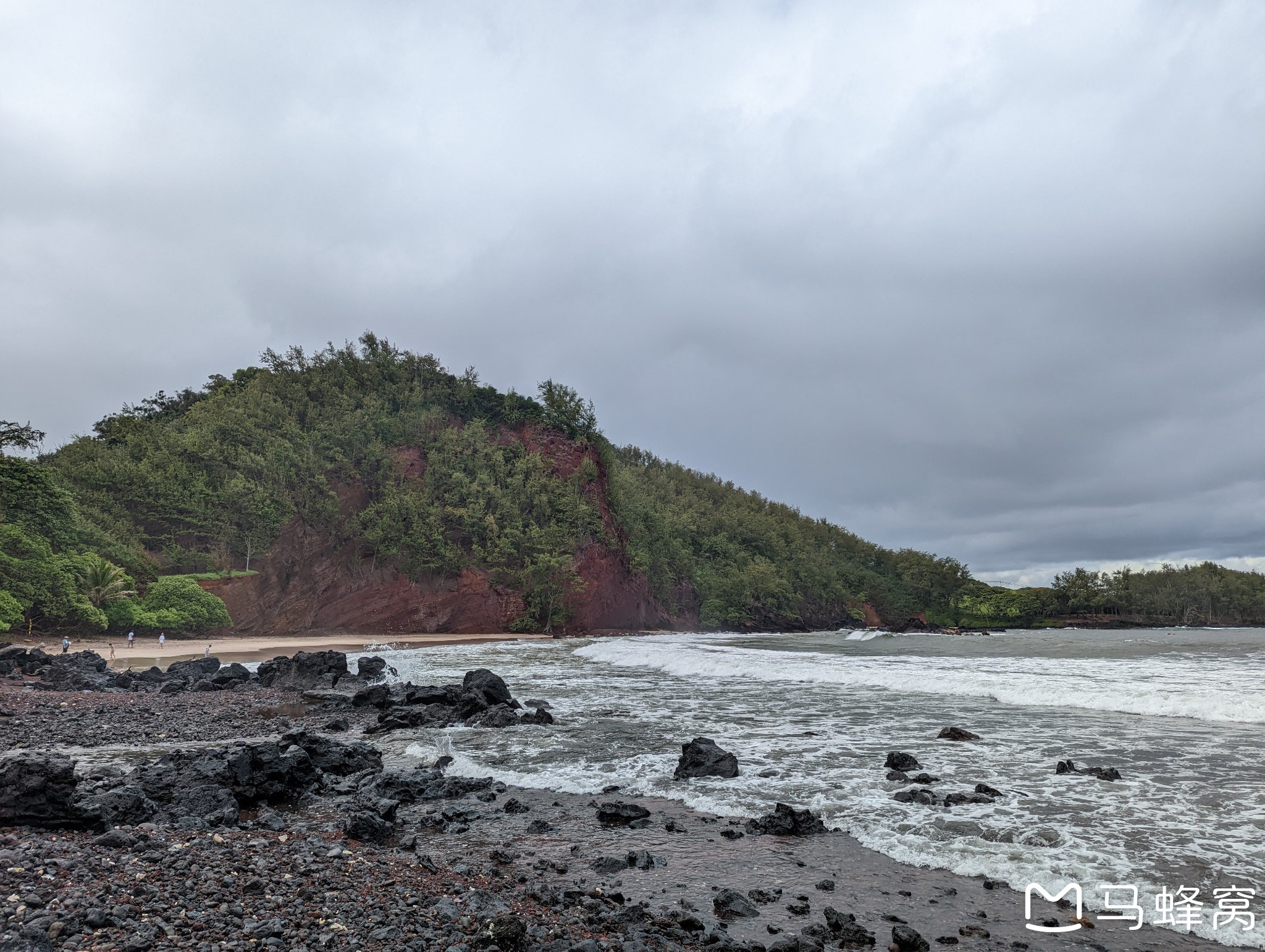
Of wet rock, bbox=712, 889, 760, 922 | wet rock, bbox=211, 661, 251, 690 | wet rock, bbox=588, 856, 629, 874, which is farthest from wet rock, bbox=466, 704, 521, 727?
wet rock, bbox=211, 661, 251, 690

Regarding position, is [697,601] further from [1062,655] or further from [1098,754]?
[1098,754]

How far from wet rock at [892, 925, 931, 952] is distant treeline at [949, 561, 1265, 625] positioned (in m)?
116

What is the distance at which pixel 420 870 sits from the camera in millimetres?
5465

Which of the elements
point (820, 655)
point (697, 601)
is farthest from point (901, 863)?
point (697, 601)

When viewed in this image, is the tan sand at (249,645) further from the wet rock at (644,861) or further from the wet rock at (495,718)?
the wet rock at (644,861)

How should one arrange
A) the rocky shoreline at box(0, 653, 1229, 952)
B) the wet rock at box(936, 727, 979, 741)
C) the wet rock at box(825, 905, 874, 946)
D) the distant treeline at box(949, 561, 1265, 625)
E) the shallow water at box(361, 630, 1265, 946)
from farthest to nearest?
the distant treeline at box(949, 561, 1265, 625) < the wet rock at box(936, 727, 979, 741) < the shallow water at box(361, 630, 1265, 946) < the wet rock at box(825, 905, 874, 946) < the rocky shoreline at box(0, 653, 1229, 952)

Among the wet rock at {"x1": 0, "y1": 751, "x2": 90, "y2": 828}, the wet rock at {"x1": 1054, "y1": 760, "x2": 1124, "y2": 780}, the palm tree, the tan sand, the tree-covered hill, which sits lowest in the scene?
the tan sand

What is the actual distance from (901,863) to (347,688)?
1726 cm

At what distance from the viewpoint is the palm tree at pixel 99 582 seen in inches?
1233

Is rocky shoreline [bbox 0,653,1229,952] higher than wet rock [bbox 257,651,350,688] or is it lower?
higher

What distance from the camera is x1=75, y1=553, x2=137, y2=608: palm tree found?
3131 centimetres

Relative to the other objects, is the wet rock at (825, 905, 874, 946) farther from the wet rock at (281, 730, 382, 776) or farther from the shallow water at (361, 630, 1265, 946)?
the wet rock at (281, 730, 382, 776)

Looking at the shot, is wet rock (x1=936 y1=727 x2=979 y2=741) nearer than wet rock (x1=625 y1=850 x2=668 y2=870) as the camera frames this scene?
No

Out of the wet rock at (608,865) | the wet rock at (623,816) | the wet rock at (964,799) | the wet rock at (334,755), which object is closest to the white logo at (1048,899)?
the wet rock at (964,799)
